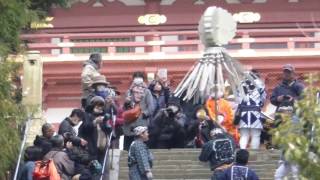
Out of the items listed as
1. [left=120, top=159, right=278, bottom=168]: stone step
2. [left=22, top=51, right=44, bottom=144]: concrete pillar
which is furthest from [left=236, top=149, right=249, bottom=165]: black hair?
[left=22, top=51, right=44, bottom=144]: concrete pillar

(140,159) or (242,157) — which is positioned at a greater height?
(242,157)

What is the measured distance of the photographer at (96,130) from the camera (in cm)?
1745

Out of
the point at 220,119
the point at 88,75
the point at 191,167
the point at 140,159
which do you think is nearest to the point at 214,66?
the point at 191,167

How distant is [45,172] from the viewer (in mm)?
15539

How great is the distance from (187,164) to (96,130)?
1599 mm

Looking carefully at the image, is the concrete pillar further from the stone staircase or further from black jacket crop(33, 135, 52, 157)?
black jacket crop(33, 135, 52, 157)

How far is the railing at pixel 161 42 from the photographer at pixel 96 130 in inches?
419

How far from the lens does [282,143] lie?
10164 millimetres

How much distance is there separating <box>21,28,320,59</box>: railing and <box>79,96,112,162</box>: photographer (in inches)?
419

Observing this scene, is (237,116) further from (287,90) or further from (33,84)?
(33,84)

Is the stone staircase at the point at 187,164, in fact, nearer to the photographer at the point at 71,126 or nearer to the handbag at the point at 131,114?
the handbag at the point at 131,114

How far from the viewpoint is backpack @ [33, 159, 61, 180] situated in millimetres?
15547

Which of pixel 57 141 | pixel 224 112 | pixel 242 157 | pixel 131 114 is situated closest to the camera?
pixel 242 157

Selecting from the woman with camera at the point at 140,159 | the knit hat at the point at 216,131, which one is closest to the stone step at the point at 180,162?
the knit hat at the point at 216,131
